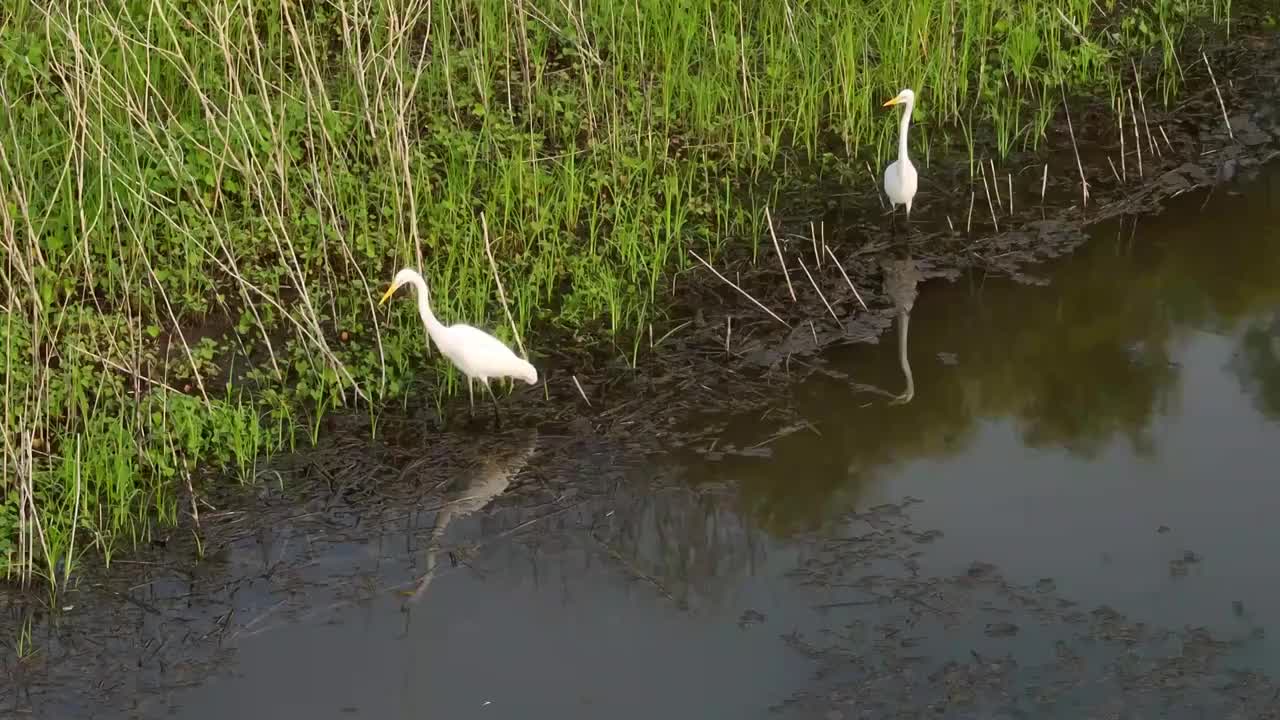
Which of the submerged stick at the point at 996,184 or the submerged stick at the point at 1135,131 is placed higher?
the submerged stick at the point at 1135,131

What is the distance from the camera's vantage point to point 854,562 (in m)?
5.73

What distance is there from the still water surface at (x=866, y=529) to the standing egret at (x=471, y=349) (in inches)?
15.5

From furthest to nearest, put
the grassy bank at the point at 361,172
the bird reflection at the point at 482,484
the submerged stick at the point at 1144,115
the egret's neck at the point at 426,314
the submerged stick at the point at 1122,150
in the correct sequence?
1. the submerged stick at the point at 1144,115
2. the submerged stick at the point at 1122,150
3. the egret's neck at the point at 426,314
4. the grassy bank at the point at 361,172
5. the bird reflection at the point at 482,484

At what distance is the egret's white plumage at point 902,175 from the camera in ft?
25.5

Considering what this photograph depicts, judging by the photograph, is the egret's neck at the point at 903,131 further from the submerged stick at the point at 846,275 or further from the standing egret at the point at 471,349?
the standing egret at the point at 471,349

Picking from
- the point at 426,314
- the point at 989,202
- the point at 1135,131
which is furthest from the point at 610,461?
the point at 1135,131

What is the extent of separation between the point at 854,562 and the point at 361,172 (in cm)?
338

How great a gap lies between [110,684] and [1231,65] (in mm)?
7274

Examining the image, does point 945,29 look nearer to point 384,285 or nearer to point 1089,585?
point 384,285

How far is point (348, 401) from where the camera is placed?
684 cm

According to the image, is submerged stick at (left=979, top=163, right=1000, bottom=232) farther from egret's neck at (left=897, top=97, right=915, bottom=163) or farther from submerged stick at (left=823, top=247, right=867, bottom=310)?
submerged stick at (left=823, top=247, right=867, bottom=310)

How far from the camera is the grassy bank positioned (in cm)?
636

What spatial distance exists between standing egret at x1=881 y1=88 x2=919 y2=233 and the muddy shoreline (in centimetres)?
22

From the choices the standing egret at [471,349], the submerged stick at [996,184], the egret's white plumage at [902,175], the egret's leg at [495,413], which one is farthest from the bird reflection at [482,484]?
the submerged stick at [996,184]
